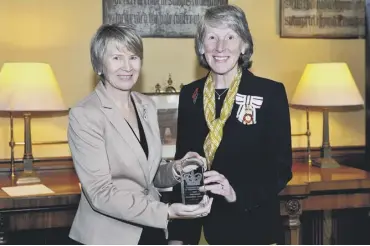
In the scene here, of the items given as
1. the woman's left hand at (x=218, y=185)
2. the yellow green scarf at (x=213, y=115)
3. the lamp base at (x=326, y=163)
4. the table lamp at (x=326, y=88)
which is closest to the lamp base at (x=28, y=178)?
the yellow green scarf at (x=213, y=115)

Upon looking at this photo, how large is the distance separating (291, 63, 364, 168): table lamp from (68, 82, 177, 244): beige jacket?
1571 millimetres

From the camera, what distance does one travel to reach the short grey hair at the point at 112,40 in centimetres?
185

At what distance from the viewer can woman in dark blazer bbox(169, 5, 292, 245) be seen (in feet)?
6.37

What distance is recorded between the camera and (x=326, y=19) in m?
3.62

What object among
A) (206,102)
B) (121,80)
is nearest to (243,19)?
(206,102)

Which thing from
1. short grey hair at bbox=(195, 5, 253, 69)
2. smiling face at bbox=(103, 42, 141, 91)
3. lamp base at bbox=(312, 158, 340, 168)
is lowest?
lamp base at bbox=(312, 158, 340, 168)

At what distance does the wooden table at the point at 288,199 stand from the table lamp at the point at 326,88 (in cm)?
40

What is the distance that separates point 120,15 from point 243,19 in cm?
144

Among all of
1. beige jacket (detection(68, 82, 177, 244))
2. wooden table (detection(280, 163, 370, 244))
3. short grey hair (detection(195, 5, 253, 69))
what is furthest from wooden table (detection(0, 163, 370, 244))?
short grey hair (detection(195, 5, 253, 69))

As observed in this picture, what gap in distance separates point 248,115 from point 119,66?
47cm

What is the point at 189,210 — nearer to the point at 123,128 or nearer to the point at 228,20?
the point at 123,128

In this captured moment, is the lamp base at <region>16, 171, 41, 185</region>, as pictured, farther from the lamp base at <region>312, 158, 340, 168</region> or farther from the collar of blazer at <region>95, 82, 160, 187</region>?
the lamp base at <region>312, 158, 340, 168</region>

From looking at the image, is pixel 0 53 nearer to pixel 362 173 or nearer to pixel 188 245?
pixel 188 245

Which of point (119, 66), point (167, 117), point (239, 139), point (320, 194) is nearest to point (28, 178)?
point (167, 117)
